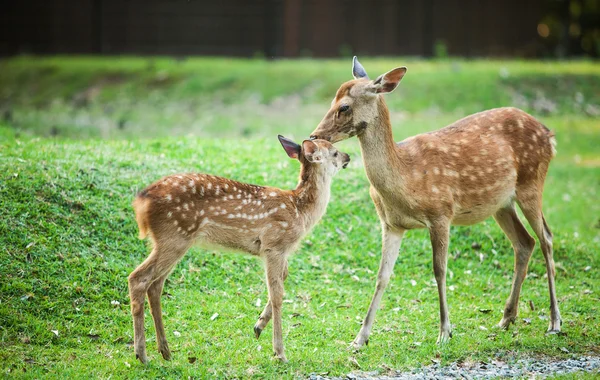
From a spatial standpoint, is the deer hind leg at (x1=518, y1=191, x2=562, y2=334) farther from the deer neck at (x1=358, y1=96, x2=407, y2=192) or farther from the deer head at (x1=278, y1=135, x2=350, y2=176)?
the deer head at (x1=278, y1=135, x2=350, y2=176)

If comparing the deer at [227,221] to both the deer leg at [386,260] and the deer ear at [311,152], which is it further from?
the deer leg at [386,260]

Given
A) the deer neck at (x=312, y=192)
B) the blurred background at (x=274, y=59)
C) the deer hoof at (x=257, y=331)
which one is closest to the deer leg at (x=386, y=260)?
the deer neck at (x=312, y=192)

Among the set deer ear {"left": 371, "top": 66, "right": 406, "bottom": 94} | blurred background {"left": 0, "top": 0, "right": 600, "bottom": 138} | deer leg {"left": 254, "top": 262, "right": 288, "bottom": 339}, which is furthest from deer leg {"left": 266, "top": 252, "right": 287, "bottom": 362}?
blurred background {"left": 0, "top": 0, "right": 600, "bottom": 138}

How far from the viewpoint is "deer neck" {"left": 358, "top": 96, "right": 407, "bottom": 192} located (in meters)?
7.37

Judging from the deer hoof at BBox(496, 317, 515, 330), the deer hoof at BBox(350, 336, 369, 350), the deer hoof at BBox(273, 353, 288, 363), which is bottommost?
the deer hoof at BBox(496, 317, 515, 330)

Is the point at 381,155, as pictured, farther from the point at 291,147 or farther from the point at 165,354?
the point at 165,354

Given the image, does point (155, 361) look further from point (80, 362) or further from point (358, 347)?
point (358, 347)

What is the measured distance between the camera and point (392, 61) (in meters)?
22.3

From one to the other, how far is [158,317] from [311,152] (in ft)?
6.61

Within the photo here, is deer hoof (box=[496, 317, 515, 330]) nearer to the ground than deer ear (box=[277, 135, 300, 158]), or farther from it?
nearer to the ground

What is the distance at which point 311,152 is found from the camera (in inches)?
284

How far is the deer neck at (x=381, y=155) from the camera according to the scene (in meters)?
7.37

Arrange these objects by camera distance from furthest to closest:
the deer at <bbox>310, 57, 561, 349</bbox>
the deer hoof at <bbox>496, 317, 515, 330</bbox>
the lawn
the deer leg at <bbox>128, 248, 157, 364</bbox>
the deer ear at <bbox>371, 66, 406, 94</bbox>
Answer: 1. the deer hoof at <bbox>496, 317, 515, 330</bbox>
2. the deer at <bbox>310, 57, 561, 349</bbox>
3. the deer ear at <bbox>371, 66, 406, 94</bbox>
4. the lawn
5. the deer leg at <bbox>128, 248, 157, 364</bbox>

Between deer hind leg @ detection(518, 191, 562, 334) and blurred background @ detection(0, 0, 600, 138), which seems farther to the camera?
blurred background @ detection(0, 0, 600, 138)
